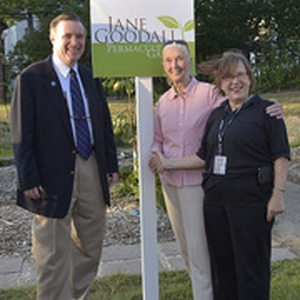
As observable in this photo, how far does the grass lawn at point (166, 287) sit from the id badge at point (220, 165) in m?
1.31

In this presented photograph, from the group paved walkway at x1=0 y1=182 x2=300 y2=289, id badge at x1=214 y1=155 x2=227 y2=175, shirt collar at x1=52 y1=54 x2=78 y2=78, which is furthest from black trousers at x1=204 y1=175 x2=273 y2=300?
paved walkway at x1=0 y1=182 x2=300 y2=289

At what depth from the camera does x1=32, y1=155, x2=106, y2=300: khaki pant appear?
3275 mm

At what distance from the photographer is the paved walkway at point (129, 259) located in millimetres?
4477

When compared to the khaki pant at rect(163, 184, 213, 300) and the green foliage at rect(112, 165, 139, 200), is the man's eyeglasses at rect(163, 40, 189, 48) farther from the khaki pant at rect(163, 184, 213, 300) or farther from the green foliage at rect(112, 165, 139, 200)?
the green foliage at rect(112, 165, 139, 200)

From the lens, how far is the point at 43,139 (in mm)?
3205

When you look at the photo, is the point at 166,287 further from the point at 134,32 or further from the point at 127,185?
the point at 127,185

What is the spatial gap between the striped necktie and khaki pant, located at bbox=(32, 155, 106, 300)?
0.23ft

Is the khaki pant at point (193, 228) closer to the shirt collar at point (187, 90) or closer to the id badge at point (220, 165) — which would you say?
the id badge at point (220, 165)

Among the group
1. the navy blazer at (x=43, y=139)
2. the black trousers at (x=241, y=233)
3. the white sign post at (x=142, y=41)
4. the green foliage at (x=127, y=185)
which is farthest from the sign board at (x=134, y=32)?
the green foliage at (x=127, y=185)

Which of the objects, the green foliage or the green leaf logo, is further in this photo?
the green foliage

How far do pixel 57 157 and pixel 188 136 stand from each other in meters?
0.81

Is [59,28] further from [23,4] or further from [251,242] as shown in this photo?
[23,4]

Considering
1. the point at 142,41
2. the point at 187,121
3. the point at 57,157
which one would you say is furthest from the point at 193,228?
the point at 142,41

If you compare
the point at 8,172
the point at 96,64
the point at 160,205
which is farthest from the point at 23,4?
the point at 96,64
